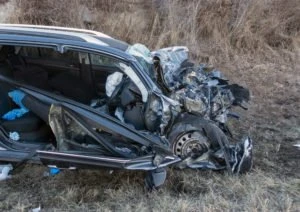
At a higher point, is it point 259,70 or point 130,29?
point 130,29

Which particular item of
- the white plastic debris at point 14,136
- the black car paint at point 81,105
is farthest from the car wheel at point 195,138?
the white plastic debris at point 14,136

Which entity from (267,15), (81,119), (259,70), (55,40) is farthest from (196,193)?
(267,15)

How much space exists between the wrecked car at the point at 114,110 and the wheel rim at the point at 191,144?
0.03ft

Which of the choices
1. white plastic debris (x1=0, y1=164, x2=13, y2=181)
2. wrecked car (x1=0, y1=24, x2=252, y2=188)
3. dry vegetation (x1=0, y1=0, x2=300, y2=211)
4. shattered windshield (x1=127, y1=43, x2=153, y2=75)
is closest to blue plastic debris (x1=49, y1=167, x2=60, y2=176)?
dry vegetation (x1=0, y1=0, x2=300, y2=211)

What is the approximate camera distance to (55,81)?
15.6ft

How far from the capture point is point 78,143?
3.93 m

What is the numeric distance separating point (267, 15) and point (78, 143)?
7148 millimetres

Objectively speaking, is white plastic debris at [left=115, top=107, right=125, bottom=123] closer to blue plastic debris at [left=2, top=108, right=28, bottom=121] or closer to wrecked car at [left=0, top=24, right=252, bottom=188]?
wrecked car at [left=0, top=24, right=252, bottom=188]

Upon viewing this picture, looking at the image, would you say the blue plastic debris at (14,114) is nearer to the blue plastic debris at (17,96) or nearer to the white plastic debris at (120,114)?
the blue plastic debris at (17,96)

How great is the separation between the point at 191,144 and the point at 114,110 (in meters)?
0.87

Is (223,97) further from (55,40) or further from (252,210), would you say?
(55,40)

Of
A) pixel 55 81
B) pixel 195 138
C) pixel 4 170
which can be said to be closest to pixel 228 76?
pixel 195 138

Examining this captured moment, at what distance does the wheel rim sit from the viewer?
421 cm

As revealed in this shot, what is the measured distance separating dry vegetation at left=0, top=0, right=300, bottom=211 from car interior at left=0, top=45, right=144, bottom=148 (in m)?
0.62
